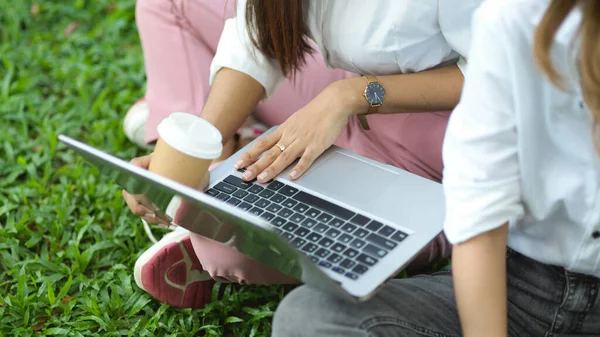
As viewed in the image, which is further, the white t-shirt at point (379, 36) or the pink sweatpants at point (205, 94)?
the pink sweatpants at point (205, 94)

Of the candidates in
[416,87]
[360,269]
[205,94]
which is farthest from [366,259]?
[205,94]

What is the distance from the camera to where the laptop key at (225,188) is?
140 centimetres

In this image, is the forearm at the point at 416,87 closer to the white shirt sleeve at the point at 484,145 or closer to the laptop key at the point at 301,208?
the laptop key at the point at 301,208

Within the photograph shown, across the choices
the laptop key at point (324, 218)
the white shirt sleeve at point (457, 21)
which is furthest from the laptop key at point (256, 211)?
the white shirt sleeve at point (457, 21)

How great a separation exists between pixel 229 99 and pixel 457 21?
1.60 feet

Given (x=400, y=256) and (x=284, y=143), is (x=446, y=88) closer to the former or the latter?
(x=284, y=143)

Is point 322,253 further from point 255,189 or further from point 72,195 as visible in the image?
point 72,195

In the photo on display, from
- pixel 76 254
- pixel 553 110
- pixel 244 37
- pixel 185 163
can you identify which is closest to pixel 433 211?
pixel 553 110

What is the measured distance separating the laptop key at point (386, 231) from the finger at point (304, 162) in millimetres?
218

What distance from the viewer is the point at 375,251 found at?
1206 millimetres

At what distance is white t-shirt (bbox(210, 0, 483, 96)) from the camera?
1443mm

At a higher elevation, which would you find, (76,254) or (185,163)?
(185,163)

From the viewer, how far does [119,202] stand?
6.49 ft

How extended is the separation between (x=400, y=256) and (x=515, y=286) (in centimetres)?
23
